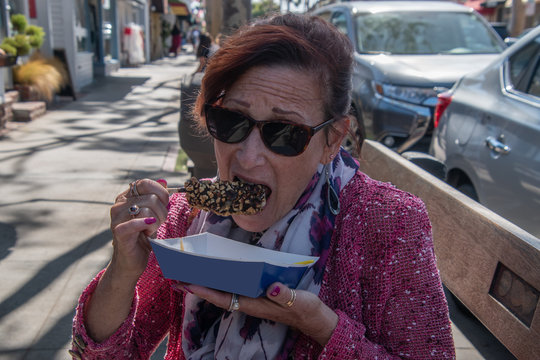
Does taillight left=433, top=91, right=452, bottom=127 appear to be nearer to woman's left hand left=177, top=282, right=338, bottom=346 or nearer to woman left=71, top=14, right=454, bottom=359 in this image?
woman left=71, top=14, right=454, bottom=359

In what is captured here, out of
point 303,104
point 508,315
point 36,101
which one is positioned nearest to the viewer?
point 303,104

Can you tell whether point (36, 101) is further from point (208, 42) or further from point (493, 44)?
point (493, 44)

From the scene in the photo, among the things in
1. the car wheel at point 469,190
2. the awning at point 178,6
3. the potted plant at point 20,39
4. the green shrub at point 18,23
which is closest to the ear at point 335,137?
the car wheel at point 469,190

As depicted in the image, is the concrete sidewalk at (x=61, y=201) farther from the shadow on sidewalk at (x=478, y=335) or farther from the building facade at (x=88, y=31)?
the building facade at (x=88, y=31)

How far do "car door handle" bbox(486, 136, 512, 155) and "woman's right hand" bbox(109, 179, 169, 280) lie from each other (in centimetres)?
241

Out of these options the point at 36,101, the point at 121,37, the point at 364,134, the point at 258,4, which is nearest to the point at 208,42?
the point at 364,134

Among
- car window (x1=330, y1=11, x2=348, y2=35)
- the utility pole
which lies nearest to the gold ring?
car window (x1=330, y1=11, x2=348, y2=35)

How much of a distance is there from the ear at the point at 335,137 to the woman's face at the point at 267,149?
0.09 ft

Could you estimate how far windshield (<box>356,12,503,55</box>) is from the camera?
6.88 m

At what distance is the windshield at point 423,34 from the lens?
6879mm

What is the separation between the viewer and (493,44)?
23.5ft

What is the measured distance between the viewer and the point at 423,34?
23.1ft

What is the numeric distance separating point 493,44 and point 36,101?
857 centimetres

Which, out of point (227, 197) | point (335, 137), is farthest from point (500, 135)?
point (227, 197)
